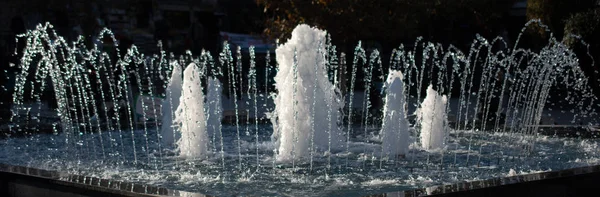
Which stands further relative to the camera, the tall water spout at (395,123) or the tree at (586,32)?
the tree at (586,32)

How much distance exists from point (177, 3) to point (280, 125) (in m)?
26.2

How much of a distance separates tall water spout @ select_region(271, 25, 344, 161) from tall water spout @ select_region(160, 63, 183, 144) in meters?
2.12

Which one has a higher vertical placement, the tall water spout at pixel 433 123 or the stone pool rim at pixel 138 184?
the tall water spout at pixel 433 123

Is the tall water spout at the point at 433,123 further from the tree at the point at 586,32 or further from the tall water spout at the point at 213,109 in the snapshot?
the tree at the point at 586,32

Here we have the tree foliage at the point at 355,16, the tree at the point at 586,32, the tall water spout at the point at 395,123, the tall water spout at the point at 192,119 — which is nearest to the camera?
the tall water spout at the point at 395,123

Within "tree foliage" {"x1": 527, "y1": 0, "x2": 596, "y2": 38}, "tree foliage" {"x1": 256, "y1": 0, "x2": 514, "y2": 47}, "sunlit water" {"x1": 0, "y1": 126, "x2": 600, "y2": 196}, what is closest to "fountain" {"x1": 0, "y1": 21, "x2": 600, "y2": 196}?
"sunlit water" {"x1": 0, "y1": 126, "x2": 600, "y2": 196}

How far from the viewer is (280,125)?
12000mm

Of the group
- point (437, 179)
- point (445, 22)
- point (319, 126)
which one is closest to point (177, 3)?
point (445, 22)

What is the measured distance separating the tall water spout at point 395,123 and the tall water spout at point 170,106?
356 centimetres

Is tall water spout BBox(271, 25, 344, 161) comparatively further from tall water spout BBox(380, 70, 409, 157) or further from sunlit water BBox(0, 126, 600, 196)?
tall water spout BBox(380, 70, 409, 157)

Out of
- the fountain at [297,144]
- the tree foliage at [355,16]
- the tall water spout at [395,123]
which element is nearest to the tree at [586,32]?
the fountain at [297,144]

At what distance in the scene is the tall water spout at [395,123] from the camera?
459 inches

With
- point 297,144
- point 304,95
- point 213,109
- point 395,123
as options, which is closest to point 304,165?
point 297,144

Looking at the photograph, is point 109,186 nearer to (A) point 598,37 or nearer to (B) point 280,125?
(B) point 280,125
